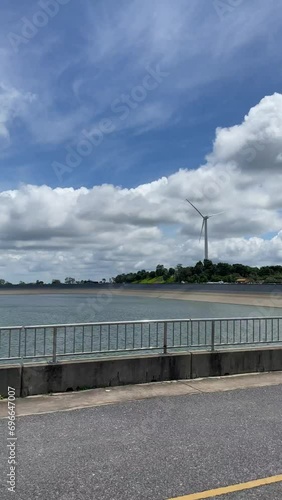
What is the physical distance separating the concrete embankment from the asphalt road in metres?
1.42

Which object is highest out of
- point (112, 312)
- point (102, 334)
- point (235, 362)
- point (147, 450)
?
point (235, 362)

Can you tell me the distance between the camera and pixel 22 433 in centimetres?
598

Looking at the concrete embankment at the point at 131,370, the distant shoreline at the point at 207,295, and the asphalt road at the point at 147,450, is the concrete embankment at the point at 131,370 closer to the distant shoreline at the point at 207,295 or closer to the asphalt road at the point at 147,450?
the asphalt road at the point at 147,450

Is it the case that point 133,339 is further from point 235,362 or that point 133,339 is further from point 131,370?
point 235,362

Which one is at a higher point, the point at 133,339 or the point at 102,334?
the point at 133,339

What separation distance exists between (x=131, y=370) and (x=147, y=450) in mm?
3733

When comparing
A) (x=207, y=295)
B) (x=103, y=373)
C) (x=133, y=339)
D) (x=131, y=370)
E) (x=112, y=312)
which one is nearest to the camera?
(x=103, y=373)

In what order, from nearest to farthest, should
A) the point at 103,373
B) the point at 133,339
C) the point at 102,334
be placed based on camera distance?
the point at 103,373
the point at 133,339
the point at 102,334

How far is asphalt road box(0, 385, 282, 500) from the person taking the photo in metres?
4.37

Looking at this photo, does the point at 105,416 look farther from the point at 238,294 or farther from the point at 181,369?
the point at 238,294

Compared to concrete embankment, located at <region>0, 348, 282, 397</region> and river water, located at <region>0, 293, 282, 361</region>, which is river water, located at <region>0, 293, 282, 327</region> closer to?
river water, located at <region>0, 293, 282, 361</region>

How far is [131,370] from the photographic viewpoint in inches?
357

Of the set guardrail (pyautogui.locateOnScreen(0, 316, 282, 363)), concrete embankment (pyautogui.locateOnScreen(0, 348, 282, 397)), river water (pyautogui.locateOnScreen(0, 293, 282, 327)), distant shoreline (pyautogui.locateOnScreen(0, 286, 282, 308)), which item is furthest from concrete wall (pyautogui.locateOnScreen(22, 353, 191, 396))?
distant shoreline (pyautogui.locateOnScreen(0, 286, 282, 308))

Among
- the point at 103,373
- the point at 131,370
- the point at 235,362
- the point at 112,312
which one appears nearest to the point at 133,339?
the point at 131,370
